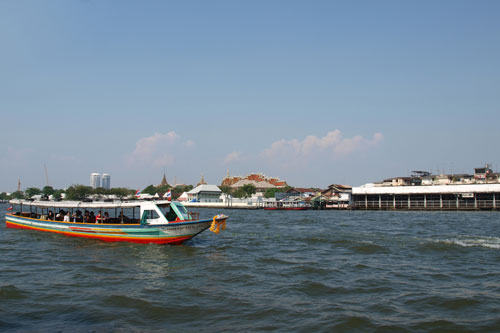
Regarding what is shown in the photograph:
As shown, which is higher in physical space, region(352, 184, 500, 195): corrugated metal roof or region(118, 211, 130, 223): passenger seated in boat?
region(352, 184, 500, 195): corrugated metal roof

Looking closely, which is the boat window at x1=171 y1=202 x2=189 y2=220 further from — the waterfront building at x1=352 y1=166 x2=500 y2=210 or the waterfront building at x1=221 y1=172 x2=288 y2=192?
the waterfront building at x1=221 y1=172 x2=288 y2=192

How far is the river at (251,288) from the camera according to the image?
9.14 m

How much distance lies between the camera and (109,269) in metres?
15.6

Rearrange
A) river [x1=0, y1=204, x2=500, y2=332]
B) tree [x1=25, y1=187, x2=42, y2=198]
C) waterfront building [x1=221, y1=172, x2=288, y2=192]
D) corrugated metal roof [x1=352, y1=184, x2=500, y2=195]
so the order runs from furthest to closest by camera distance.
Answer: tree [x1=25, y1=187, x2=42, y2=198] < waterfront building [x1=221, y1=172, x2=288, y2=192] < corrugated metal roof [x1=352, y1=184, x2=500, y2=195] < river [x1=0, y1=204, x2=500, y2=332]

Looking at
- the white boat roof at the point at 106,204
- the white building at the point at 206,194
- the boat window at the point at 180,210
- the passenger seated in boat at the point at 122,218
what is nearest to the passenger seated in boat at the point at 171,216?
the boat window at the point at 180,210

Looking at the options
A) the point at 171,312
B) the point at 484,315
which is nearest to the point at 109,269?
the point at 171,312

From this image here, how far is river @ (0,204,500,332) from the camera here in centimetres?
914

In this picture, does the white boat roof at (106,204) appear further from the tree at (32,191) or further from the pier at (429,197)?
the tree at (32,191)

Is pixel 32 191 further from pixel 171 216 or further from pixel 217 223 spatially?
pixel 217 223

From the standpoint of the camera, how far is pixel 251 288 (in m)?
12.4

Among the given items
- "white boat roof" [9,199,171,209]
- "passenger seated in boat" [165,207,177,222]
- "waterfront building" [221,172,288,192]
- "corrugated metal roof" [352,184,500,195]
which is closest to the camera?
"white boat roof" [9,199,171,209]

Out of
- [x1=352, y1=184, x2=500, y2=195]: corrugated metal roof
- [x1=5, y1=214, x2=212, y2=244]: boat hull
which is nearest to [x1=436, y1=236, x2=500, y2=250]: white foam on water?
[x1=5, y1=214, x2=212, y2=244]: boat hull

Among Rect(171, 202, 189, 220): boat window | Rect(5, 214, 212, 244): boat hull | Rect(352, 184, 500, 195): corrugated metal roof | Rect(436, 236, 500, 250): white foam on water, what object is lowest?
Rect(436, 236, 500, 250): white foam on water

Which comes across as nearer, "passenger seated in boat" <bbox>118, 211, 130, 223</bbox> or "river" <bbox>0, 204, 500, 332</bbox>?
"river" <bbox>0, 204, 500, 332</bbox>
